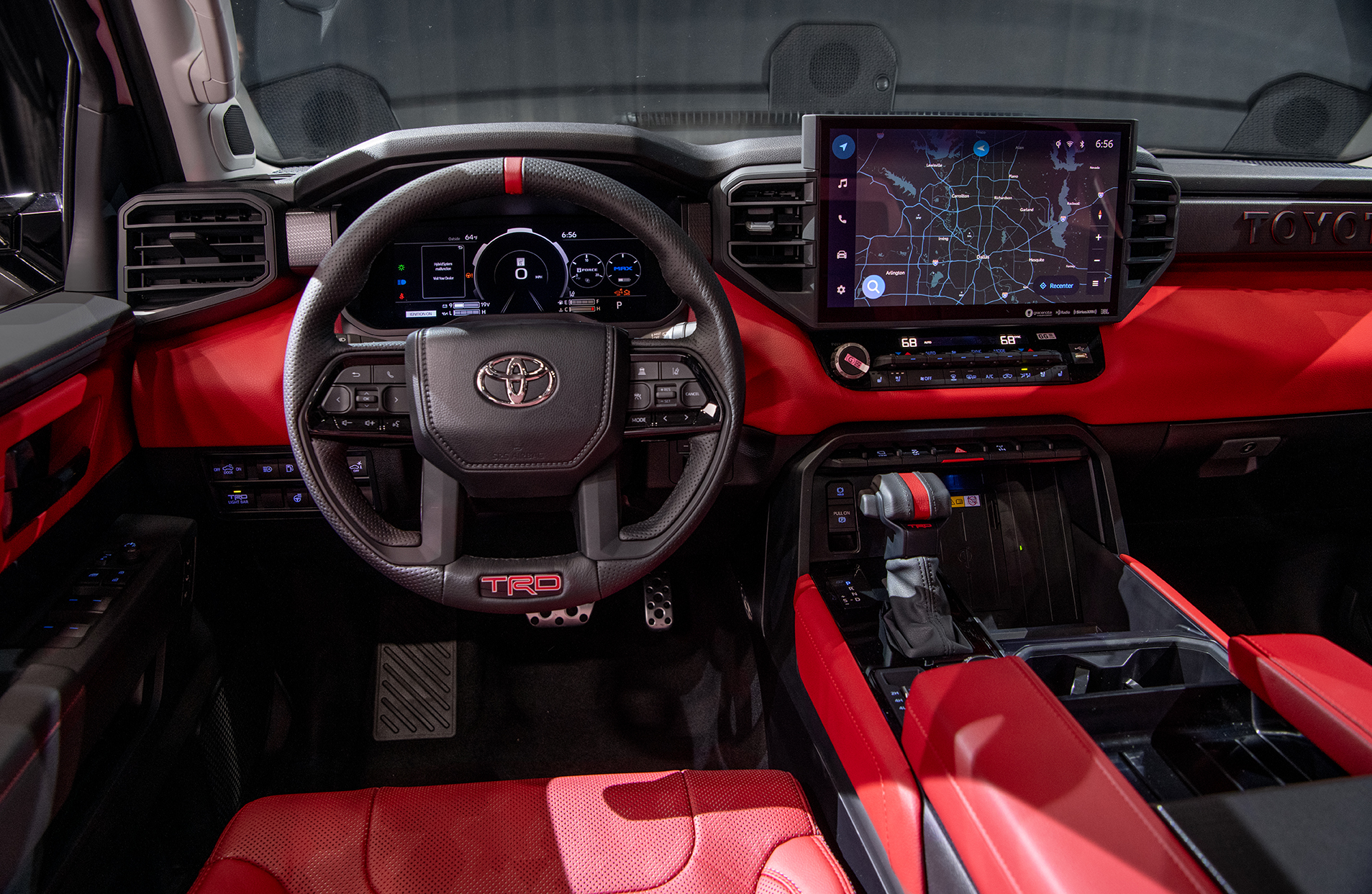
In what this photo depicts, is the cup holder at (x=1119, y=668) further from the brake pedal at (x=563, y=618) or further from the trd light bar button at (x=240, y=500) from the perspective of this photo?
the trd light bar button at (x=240, y=500)

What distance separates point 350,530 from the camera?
3.62ft

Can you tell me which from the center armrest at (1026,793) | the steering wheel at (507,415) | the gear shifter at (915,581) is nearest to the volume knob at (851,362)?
the gear shifter at (915,581)

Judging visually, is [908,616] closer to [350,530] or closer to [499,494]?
[499,494]

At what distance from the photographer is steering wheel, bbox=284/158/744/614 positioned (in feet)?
3.63

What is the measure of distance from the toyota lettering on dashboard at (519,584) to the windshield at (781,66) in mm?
1810

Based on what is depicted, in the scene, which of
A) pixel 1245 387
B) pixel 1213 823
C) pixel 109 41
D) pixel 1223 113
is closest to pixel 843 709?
pixel 1213 823

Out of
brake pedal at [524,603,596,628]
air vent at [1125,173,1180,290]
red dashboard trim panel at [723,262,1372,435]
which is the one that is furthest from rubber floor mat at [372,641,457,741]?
air vent at [1125,173,1180,290]

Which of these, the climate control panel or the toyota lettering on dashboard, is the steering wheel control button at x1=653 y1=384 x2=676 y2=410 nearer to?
the toyota lettering on dashboard

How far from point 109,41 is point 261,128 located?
0.40 meters

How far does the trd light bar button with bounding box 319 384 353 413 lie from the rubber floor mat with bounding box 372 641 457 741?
1018mm

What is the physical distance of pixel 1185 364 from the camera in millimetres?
1677

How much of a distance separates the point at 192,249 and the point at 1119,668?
74.0 inches

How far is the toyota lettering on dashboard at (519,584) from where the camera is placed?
3.62 ft

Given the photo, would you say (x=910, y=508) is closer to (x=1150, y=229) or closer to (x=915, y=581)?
(x=915, y=581)
